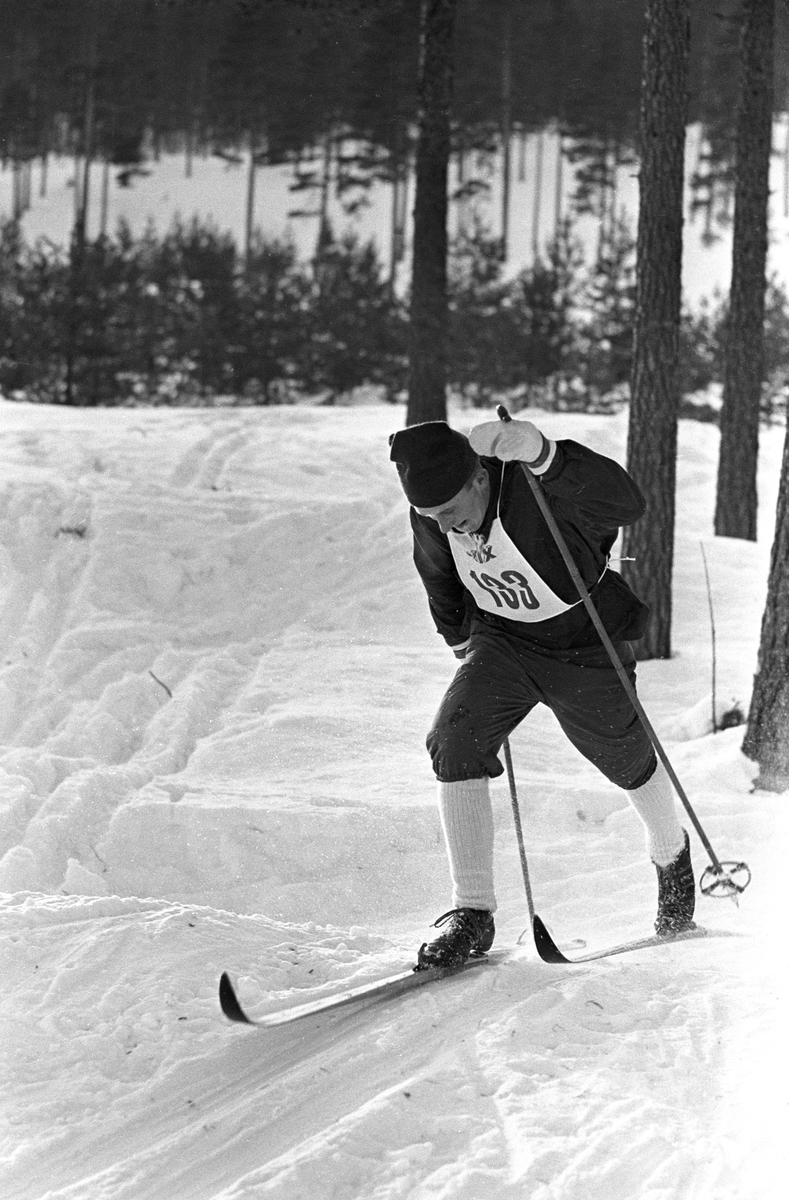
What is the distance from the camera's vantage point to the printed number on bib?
140 inches

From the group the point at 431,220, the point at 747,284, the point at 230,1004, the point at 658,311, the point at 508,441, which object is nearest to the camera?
the point at 230,1004

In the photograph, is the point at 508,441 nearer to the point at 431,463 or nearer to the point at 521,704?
the point at 431,463

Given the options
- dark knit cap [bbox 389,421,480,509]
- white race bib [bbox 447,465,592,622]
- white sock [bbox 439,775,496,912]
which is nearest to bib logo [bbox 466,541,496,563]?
white race bib [bbox 447,465,592,622]

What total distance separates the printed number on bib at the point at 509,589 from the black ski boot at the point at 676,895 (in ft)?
3.64

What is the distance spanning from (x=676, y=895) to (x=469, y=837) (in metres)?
0.88

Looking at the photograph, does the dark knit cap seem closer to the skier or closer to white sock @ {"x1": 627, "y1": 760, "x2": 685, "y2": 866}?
the skier

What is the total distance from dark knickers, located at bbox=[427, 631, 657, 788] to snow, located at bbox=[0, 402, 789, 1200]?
659 mm

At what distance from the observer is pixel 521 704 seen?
371cm

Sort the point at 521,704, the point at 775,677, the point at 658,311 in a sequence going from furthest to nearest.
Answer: the point at 658,311 < the point at 775,677 < the point at 521,704

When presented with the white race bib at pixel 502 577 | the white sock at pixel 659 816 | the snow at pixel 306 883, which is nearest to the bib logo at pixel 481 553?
the white race bib at pixel 502 577

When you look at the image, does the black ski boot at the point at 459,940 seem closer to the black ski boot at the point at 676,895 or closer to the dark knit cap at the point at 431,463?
the black ski boot at the point at 676,895

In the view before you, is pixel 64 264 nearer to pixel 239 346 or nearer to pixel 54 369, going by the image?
pixel 54 369

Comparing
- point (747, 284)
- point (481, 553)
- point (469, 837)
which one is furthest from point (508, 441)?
point (747, 284)

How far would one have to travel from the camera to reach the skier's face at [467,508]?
3.42 meters
